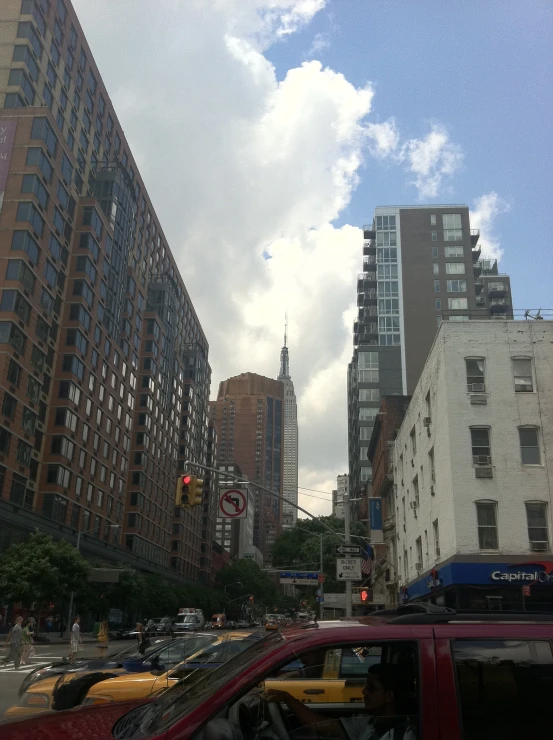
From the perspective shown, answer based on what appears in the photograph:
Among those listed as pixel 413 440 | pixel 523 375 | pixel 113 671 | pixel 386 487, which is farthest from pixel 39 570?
pixel 113 671

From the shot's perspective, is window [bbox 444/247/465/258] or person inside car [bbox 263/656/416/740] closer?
person inside car [bbox 263/656/416/740]

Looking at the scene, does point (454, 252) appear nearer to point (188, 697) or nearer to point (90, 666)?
point (90, 666)

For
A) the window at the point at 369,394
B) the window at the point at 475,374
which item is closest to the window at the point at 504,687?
the window at the point at 475,374

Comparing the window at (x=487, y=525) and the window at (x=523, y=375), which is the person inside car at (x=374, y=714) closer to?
the window at (x=487, y=525)

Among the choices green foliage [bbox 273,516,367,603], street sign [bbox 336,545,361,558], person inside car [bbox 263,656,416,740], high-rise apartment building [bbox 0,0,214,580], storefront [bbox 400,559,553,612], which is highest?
high-rise apartment building [bbox 0,0,214,580]

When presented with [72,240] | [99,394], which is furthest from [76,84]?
[99,394]

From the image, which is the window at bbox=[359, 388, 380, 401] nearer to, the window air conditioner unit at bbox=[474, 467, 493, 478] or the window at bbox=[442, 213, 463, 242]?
the window at bbox=[442, 213, 463, 242]

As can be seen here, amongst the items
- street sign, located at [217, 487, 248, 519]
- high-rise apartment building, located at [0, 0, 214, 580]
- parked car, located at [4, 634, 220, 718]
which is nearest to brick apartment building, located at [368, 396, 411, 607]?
high-rise apartment building, located at [0, 0, 214, 580]

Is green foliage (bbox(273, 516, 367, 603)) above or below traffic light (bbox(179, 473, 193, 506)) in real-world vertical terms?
above

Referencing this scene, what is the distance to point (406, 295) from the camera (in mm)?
92125

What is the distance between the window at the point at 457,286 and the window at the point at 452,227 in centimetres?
615

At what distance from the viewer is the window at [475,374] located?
99.4 feet

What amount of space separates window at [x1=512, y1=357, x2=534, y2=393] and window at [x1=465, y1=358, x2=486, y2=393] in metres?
1.45

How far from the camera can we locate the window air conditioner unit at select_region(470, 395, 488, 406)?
2991 cm
